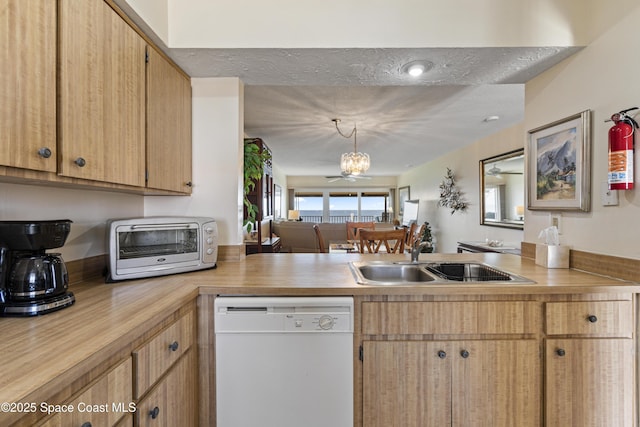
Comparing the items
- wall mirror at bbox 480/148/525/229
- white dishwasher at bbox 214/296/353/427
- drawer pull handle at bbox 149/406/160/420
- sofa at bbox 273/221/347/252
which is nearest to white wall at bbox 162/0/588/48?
white dishwasher at bbox 214/296/353/427

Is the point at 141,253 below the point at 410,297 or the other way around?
the other way around

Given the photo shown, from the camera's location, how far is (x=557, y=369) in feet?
4.27

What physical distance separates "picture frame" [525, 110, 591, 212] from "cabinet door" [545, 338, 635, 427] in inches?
27.6

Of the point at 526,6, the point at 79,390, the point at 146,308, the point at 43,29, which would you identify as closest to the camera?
the point at 79,390

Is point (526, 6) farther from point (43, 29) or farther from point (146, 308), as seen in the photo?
point (146, 308)

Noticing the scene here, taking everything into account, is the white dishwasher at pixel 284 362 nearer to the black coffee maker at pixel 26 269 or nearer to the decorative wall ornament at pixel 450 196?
the black coffee maker at pixel 26 269

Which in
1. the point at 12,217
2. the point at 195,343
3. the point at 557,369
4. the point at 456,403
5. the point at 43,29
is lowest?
the point at 456,403

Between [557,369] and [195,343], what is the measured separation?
5.35 feet

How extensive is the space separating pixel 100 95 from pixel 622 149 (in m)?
2.24

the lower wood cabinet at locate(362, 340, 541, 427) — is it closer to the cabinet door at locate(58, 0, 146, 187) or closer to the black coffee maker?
the black coffee maker

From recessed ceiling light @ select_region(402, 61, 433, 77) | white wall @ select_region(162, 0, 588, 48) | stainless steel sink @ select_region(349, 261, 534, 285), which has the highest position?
white wall @ select_region(162, 0, 588, 48)

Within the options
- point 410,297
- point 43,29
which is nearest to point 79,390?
point 43,29

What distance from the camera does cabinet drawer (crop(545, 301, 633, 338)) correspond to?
1288mm

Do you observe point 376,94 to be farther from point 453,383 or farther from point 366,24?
point 453,383
